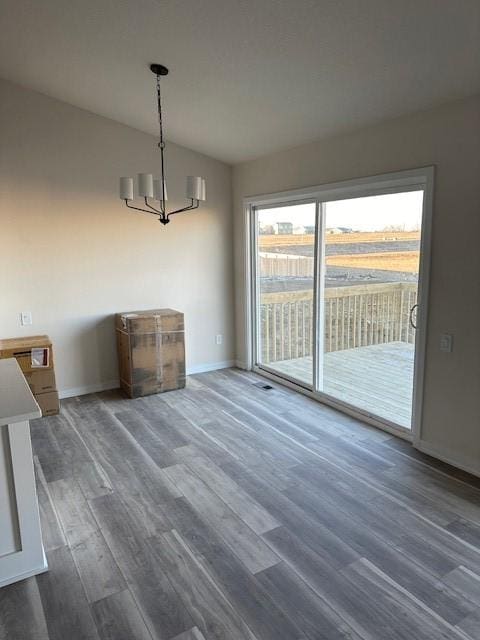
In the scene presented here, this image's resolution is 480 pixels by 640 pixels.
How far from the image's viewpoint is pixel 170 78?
3.25 metres

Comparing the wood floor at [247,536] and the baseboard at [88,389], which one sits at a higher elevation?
the baseboard at [88,389]

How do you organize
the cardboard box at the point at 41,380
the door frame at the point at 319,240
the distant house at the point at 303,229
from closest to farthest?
the door frame at the point at 319,240 < the cardboard box at the point at 41,380 < the distant house at the point at 303,229

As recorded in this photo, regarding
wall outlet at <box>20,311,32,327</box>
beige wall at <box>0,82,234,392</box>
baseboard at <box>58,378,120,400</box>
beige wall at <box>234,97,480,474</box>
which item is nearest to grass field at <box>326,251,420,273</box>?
beige wall at <box>234,97,480,474</box>

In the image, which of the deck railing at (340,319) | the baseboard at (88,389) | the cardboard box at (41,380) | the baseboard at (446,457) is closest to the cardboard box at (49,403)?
the cardboard box at (41,380)

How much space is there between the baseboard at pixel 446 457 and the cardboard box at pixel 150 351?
2.48 m

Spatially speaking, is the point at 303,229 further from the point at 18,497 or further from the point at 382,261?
the point at 18,497

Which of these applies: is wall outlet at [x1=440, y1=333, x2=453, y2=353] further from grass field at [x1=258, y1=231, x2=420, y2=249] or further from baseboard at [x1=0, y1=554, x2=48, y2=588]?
baseboard at [x1=0, y1=554, x2=48, y2=588]

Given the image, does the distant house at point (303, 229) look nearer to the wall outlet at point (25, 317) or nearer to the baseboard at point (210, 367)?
the baseboard at point (210, 367)

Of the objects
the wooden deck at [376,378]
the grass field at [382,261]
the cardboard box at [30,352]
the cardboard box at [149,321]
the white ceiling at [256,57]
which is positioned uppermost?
the white ceiling at [256,57]

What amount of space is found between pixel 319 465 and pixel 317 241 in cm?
203

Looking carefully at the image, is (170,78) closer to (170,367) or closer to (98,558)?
(170,367)

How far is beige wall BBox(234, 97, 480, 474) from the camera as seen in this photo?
276 cm

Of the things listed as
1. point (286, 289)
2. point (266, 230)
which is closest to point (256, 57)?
point (266, 230)

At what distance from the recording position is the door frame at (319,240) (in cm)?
306
